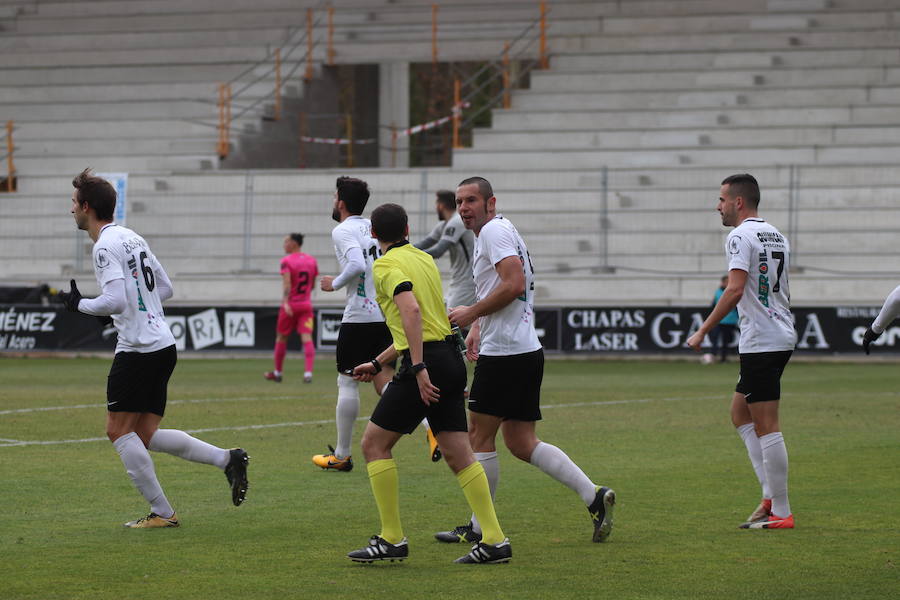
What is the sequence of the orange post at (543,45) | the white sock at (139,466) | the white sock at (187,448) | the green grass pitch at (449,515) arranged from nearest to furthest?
the green grass pitch at (449,515) → the white sock at (139,466) → the white sock at (187,448) → the orange post at (543,45)

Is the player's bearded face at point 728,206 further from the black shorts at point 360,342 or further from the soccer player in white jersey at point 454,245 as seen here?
the soccer player in white jersey at point 454,245

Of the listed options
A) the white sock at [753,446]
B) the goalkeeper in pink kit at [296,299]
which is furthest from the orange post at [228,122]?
the white sock at [753,446]

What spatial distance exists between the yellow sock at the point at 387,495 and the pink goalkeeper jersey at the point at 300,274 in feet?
45.6

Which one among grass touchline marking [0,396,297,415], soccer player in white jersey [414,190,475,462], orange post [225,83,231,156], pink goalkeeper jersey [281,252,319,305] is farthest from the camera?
orange post [225,83,231,156]

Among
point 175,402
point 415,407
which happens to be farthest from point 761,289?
point 175,402

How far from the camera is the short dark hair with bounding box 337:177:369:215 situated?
10922mm

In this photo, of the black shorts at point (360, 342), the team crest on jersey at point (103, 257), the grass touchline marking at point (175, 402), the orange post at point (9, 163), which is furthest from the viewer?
the orange post at point (9, 163)

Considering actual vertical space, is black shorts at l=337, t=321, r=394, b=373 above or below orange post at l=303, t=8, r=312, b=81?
below

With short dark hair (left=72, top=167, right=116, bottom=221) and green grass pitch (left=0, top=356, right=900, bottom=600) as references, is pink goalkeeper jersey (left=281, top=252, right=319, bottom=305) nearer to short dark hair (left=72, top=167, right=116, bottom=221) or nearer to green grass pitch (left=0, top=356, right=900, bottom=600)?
green grass pitch (left=0, top=356, right=900, bottom=600)

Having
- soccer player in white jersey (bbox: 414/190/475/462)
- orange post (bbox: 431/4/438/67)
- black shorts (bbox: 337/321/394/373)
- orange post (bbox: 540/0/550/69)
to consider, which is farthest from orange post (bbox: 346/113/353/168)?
black shorts (bbox: 337/321/394/373)

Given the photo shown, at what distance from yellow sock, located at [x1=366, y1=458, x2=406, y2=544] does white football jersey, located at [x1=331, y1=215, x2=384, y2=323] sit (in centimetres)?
411

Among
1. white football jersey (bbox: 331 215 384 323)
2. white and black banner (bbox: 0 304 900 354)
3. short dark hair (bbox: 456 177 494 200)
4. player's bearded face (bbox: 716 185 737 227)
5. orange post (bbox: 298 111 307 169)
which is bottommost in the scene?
white and black banner (bbox: 0 304 900 354)

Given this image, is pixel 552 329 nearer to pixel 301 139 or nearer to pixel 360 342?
pixel 301 139

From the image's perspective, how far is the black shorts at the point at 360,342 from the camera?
1127cm
